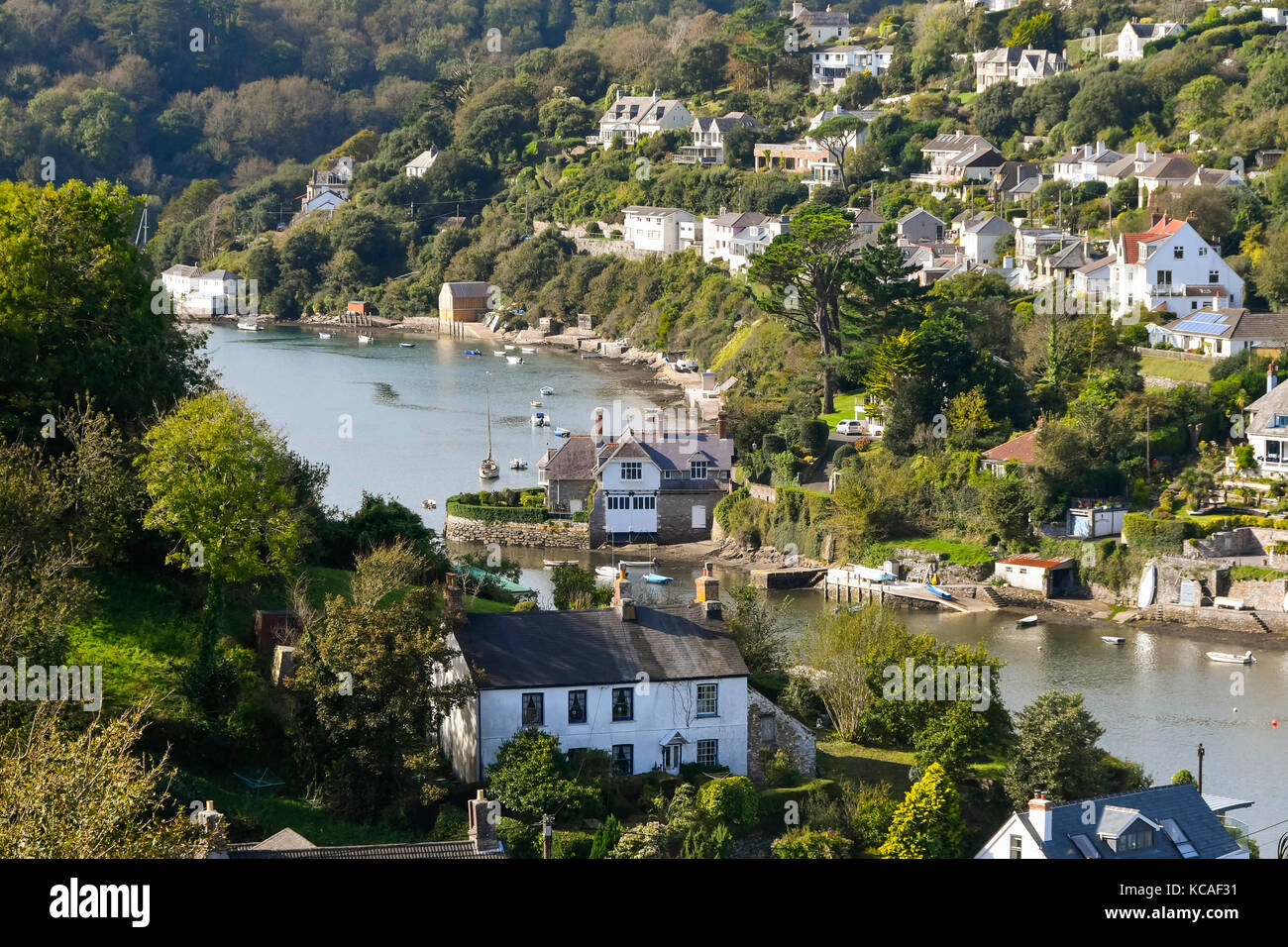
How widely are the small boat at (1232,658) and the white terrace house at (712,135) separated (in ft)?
196

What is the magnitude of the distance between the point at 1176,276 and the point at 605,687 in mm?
38875

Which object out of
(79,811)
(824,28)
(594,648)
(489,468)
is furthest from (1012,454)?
(824,28)

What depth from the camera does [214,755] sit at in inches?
856

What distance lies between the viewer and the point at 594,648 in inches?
920

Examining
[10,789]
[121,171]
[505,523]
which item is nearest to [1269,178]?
[505,523]

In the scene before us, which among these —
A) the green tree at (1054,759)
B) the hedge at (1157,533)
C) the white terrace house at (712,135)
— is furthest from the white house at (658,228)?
the green tree at (1054,759)

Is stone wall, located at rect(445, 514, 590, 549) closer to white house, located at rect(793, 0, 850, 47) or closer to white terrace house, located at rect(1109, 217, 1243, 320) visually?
white terrace house, located at rect(1109, 217, 1243, 320)

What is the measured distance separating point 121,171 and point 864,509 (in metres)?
95.7

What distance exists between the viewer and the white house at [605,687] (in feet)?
73.6

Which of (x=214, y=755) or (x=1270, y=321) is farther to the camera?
(x=1270, y=321)

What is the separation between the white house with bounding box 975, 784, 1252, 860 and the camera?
64.0 ft

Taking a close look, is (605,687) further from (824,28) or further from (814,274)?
(824,28)

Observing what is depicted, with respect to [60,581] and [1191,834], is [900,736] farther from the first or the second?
[60,581]
